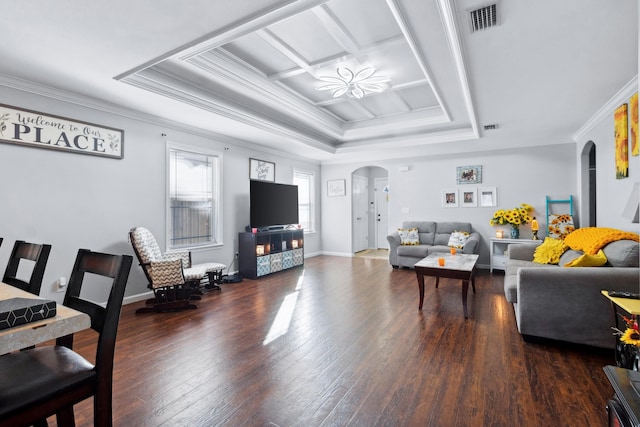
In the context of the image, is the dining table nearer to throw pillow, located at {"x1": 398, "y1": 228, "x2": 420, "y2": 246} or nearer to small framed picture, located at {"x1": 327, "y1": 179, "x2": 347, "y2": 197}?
throw pillow, located at {"x1": 398, "y1": 228, "x2": 420, "y2": 246}

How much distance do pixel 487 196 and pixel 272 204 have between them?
4.23 metres

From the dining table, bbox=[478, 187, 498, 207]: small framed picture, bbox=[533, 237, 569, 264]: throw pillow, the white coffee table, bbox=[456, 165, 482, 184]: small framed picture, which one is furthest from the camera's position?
bbox=[456, 165, 482, 184]: small framed picture

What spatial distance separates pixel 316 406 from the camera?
6.04ft

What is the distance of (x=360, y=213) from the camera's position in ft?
27.2

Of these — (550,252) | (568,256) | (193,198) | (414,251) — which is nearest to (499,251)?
(414,251)

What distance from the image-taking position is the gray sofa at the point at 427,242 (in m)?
5.58

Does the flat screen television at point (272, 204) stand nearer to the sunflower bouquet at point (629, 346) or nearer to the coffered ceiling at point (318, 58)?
the coffered ceiling at point (318, 58)

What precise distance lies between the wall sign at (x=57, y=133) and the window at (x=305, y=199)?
3.99 m

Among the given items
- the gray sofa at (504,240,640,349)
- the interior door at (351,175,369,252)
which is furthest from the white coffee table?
the interior door at (351,175,369,252)

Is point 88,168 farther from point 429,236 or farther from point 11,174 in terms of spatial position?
point 429,236

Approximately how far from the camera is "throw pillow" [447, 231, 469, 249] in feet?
18.6

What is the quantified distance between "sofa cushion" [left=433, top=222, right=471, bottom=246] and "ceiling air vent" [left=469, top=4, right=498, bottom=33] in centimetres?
447

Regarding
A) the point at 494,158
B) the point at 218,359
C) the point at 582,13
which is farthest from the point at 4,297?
the point at 494,158

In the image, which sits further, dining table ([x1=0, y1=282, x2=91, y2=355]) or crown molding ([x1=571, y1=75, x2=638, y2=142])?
crown molding ([x1=571, y1=75, x2=638, y2=142])
